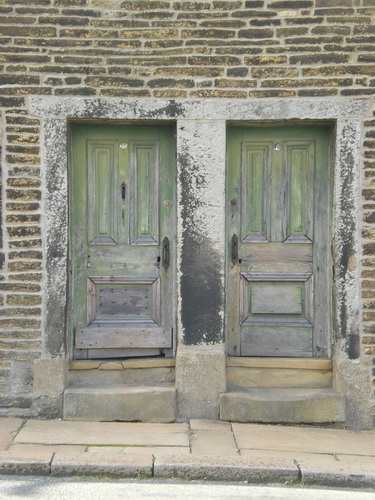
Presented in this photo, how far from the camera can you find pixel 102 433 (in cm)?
485

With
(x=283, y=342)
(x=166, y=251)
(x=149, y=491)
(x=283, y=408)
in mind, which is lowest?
(x=149, y=491)

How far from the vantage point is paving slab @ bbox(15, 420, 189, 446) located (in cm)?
464

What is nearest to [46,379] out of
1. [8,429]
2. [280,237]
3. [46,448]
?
[8,429]

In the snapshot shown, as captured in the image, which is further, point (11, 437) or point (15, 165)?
point (15, 165)

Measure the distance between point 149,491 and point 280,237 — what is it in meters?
2.51

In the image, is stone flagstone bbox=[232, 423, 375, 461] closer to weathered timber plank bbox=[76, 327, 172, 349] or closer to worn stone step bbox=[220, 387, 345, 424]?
worn stone step bbox=[220, 387, 345, 424]

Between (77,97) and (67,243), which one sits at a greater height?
(77,97)

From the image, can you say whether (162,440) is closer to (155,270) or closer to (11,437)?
(11,437)

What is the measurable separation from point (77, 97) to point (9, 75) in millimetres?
600

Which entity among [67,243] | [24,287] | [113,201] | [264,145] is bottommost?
[24,287]

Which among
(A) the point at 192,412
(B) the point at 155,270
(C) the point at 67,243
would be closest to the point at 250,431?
(A) the point at 192,412

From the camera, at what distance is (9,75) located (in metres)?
5.14

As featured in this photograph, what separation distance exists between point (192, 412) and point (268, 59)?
3.09 metres

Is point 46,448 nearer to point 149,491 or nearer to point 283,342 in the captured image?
point 149,491
